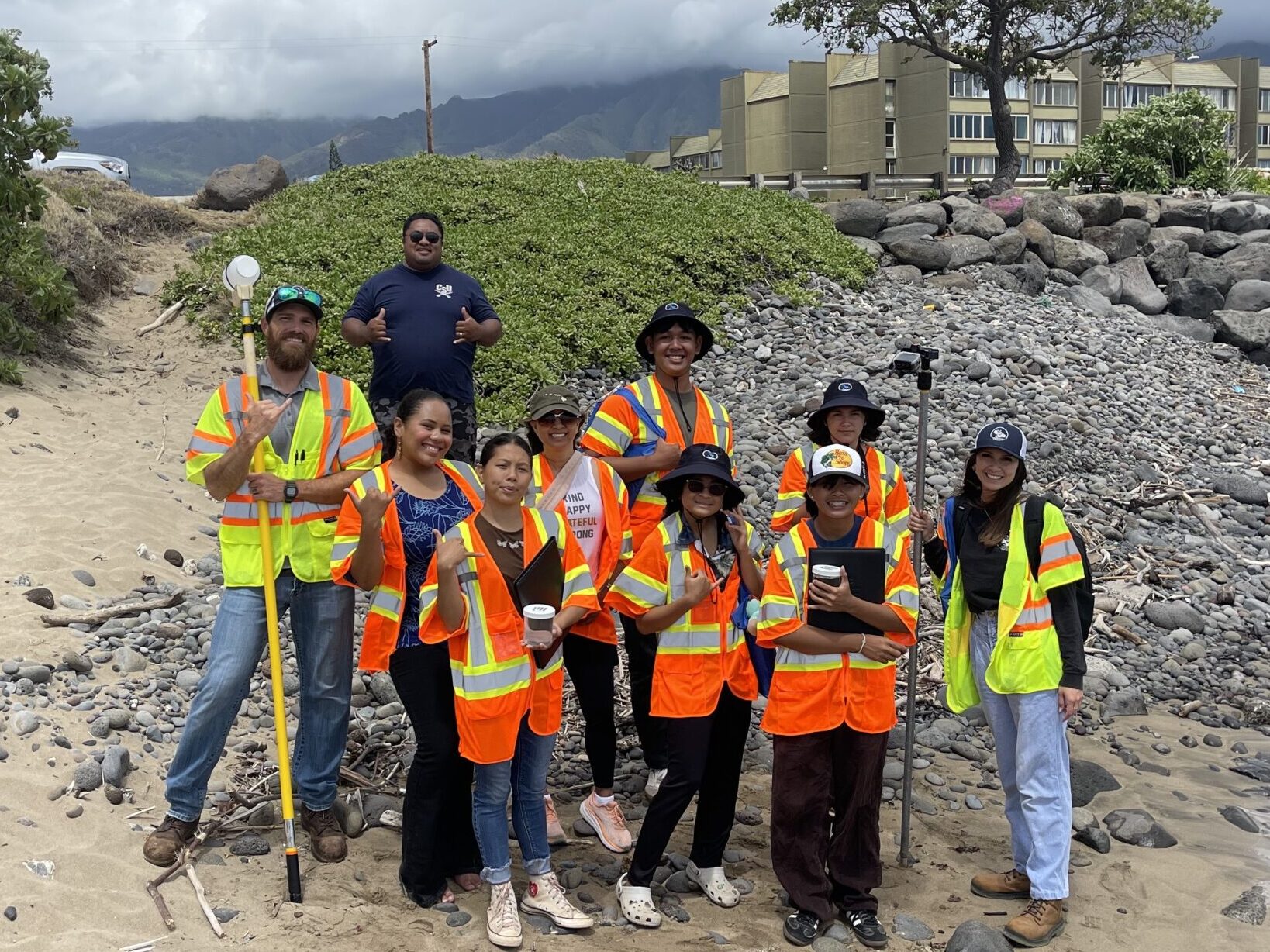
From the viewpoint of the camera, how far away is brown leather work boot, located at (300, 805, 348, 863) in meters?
4.89

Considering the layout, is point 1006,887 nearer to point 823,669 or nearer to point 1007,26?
point 823,669

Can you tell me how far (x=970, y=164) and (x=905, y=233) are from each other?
37.6 metres

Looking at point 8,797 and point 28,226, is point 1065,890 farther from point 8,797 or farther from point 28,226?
point 28,226

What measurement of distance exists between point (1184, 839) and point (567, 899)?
10.5 feet

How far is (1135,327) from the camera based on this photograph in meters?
15.7

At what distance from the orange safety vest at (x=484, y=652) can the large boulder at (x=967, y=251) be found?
13565 mm

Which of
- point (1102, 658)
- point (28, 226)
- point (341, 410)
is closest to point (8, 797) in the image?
point (341, 410)

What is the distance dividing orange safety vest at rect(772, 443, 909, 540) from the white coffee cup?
141cm

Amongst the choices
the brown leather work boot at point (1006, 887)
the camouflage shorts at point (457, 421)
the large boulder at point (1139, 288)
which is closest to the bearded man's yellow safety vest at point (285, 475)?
the camouflage shorts at point (457, 421)

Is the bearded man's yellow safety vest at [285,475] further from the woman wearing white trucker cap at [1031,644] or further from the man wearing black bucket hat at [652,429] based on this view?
the woman wearing white trucker cap at [1031,644]

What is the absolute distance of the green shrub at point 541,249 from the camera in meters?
12.5

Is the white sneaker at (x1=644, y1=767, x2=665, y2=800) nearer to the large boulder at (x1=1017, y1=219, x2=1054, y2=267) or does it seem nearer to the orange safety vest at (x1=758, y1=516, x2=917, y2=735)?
the orange safety vest at (x1=758, y1=516, x2=917, y2=735)

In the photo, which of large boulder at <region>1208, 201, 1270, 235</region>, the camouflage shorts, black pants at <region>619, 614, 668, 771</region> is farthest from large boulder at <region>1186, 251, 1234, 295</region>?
black pants at <region>619, 614, 668, 771</region>

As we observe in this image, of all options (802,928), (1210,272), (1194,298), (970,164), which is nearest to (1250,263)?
(1210,272)
